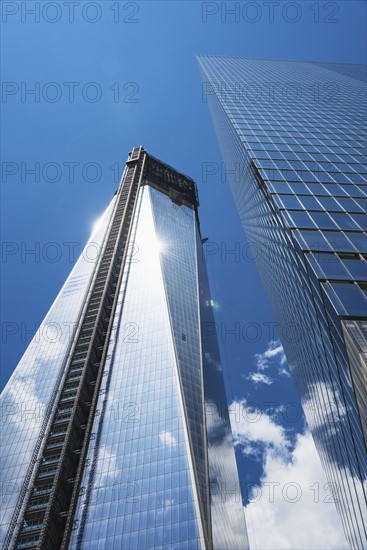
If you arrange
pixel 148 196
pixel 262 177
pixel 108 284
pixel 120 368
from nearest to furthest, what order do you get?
pixel 262 177 → pixel 120 368 → pixel 108 284 → pixel 148 196

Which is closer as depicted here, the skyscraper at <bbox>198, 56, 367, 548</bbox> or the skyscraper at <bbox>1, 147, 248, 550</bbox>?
the skyscraper at <bbox>198, 56, 367, 548</bbox>

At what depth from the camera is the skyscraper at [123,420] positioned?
48.5m

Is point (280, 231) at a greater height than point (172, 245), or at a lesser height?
lesser

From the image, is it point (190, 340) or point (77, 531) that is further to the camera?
point (190, 340)

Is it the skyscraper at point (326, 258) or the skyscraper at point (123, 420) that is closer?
the skyscraper at point (326, 258)

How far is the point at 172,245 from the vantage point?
115562 mm

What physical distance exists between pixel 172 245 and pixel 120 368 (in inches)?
1896

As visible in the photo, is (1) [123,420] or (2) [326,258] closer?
(2) [326,258]

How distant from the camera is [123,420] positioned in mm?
62344

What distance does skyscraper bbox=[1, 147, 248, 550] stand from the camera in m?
48.5

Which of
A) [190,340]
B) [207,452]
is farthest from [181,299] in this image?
[207,452]

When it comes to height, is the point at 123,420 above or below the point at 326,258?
above

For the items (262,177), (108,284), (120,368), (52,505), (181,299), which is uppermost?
(108,284)

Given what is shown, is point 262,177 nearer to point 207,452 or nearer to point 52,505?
point 207,452
